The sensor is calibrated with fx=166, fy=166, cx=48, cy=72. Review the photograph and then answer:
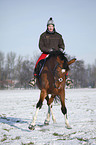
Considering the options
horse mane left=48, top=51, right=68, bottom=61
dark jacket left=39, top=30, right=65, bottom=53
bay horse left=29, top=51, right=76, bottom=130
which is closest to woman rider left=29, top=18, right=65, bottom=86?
dark jacket left=39, top=30, right=65, bottom=53

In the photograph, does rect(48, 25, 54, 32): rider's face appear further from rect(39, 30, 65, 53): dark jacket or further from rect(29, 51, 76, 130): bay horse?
rect(29, 51, 76, 130): bay horse

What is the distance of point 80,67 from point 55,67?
75215 millimetres

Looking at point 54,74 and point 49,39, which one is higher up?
point 49,39

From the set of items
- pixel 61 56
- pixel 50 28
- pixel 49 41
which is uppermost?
pixel 50 28

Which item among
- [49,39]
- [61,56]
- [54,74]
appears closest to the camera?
[54,74]

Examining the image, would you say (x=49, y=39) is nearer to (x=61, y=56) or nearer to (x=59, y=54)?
(x=59, y=54)

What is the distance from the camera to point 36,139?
4301 millimetres

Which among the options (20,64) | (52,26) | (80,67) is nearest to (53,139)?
(52,26)

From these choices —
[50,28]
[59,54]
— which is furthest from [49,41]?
[59,54]

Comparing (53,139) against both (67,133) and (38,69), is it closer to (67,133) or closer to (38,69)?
(67,133)

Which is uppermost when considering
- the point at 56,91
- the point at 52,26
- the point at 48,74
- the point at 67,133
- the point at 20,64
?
the point at 20,64

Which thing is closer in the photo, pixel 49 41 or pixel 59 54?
pixel 59 54

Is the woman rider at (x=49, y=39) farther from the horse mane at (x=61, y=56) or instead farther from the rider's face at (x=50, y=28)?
the horse mane at (x=61, y=56)

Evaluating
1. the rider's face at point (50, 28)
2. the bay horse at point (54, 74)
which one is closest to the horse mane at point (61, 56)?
the bay horse at point (54, 74)
